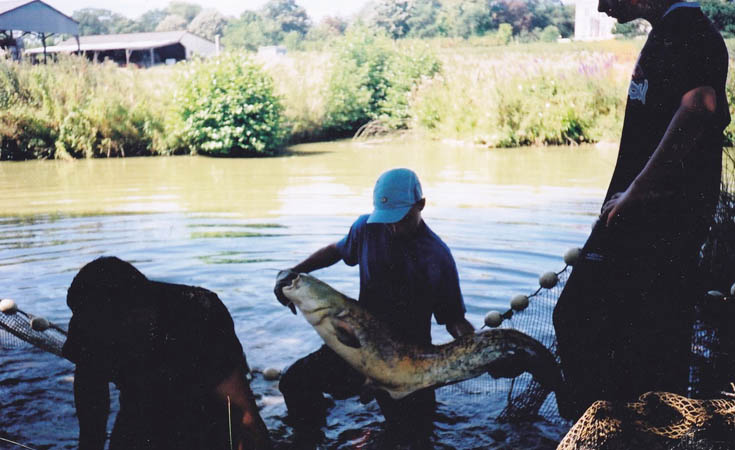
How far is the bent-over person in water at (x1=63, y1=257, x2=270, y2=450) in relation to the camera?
2740 mm

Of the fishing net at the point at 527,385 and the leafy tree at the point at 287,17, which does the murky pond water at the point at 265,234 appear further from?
the leafy tree at the point at 287,17

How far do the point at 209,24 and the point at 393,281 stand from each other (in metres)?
67.3

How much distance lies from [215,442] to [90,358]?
0.61 m

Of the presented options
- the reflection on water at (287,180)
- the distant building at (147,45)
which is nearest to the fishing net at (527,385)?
the reflection on water at (287,180)

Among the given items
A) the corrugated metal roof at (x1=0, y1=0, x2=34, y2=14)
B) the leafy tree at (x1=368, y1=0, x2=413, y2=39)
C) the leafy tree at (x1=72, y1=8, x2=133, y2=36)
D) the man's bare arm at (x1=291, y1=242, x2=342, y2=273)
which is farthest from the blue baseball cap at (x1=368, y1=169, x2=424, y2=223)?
the leafy tree at (x1=72, y1=8, x2=133, y2=36)

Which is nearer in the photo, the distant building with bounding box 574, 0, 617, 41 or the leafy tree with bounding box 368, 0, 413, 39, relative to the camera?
the distant building with bounding box 574, 0, 617, 41

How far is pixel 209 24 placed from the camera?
220 ft

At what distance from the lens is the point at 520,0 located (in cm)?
3609

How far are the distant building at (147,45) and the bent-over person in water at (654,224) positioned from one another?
45967 millimetres

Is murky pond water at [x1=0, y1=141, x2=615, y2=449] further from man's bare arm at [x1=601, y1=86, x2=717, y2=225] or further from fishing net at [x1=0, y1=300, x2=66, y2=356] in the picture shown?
man's bare arm at [x1=601, y1=86, x2=717, y2=225]

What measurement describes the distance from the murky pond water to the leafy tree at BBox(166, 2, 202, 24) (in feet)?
221

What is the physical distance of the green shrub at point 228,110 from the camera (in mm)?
18859

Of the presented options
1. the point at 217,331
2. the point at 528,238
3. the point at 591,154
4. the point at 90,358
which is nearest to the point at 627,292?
the point at 217,331

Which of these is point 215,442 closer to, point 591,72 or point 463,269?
point 463,269
